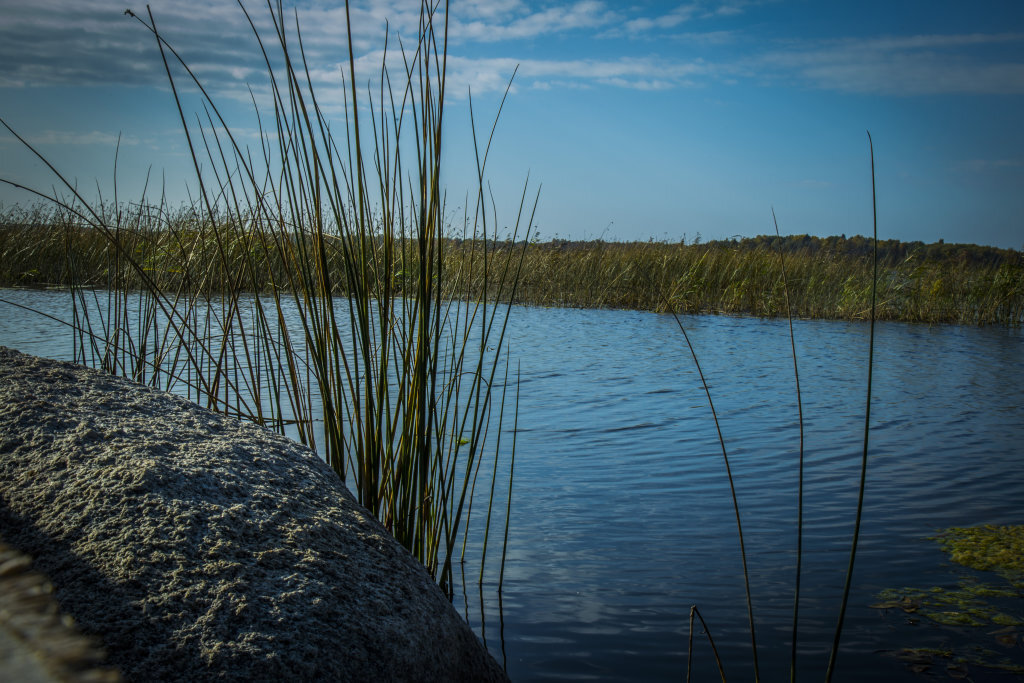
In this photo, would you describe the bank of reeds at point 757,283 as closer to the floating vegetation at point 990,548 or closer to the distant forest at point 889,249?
the distant forest at point 889,249

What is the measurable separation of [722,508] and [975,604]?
883 millimetres

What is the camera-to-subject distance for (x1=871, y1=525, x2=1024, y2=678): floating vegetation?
1624 millimetres

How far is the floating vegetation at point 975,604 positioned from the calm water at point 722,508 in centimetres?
2

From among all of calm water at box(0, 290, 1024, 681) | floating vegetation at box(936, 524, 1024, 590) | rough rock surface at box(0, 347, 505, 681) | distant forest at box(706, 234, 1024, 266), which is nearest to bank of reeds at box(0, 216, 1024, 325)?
distant forest at box(706, 234, 1024, 266)

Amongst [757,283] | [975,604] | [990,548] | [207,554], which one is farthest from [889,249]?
[207,554]

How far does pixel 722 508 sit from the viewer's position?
2.64 metres

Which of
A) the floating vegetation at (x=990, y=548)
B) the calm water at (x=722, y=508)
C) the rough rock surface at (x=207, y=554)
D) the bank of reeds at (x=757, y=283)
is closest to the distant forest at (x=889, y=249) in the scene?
the bank of reeds at (x=757, y=283)

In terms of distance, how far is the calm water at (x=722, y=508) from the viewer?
1.70 metres

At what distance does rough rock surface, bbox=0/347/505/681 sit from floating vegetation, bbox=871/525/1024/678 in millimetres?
1160

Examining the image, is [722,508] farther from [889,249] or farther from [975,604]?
[889,249]

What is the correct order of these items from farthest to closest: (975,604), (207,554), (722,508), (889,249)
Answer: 1. (889,249)
2. (722,508)
3. (975,604)
4. (207,554)

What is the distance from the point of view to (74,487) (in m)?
1.00

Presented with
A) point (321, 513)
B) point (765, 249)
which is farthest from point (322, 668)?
point (765, 249)

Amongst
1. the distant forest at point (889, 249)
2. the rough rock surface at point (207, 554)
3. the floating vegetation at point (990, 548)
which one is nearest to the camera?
the rough rock surface at point (207, 554)
